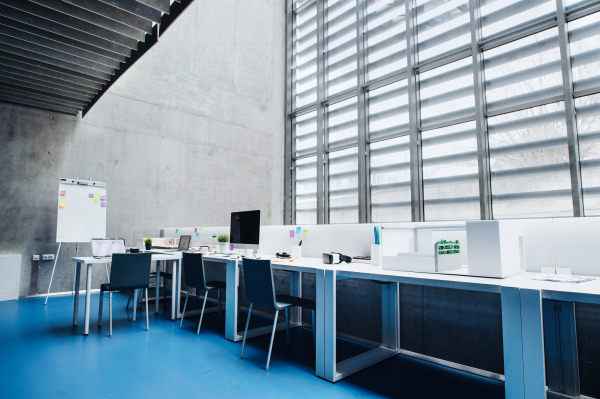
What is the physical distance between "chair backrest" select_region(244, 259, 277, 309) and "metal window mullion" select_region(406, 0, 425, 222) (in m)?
3.19

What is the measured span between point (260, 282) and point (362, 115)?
421 cm

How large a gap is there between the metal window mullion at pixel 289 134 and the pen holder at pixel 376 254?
4851 millimetres

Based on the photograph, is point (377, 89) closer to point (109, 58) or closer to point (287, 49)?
point (287, 49)

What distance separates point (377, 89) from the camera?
5906mm

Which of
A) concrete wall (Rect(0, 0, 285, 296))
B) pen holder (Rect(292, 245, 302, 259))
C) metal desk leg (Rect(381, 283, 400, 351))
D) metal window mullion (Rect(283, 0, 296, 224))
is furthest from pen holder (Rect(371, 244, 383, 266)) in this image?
metal window mullion (Rect(283, 0, 296, 224))

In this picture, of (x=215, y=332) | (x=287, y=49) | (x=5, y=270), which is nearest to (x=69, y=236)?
(x=5, y=270)

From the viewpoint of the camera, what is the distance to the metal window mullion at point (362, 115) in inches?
232

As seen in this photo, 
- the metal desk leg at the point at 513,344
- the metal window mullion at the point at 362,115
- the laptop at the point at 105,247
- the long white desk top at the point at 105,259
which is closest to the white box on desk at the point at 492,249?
the metal desk leg at the point at 513,344

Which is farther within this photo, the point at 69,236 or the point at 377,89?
the point at 377,89

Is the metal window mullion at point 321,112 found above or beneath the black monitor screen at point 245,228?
above

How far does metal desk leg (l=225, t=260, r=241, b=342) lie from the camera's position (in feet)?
10.2

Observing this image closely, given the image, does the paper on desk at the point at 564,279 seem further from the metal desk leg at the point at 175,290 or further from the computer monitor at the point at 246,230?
the metal desk leg at the point at 175,290

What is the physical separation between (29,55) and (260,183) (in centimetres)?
437

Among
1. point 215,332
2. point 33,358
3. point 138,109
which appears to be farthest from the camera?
A: point 138,109
